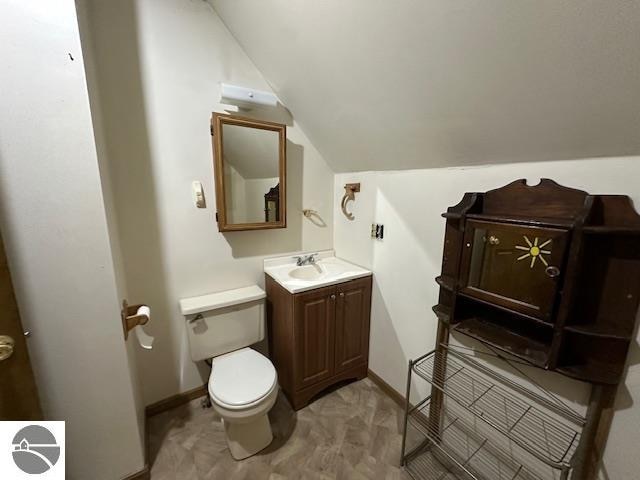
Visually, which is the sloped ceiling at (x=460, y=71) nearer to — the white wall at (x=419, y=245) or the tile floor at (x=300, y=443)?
the white wall at (x=419, y=245)

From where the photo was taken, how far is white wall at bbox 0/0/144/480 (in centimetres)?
85

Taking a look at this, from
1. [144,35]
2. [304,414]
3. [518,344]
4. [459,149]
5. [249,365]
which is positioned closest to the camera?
[518,344]

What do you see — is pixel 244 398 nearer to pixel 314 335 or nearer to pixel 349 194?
pixel 314 335

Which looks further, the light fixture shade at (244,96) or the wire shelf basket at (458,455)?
the light fixture shade at (244,96)

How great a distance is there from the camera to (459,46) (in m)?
0.86

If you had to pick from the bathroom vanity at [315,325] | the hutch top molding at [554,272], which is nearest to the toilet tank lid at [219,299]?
the bathroom vanity at [315,325]

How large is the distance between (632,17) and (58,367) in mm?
2077

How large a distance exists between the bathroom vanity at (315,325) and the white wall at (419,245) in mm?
129

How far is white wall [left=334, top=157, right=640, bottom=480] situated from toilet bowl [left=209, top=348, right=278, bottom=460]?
83 cm

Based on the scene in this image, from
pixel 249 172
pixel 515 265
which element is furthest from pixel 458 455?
pixel 249 172

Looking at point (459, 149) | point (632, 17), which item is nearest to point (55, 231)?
point (459, 149)

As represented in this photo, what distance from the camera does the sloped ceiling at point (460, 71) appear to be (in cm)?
68

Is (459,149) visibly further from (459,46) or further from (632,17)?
(632,17)

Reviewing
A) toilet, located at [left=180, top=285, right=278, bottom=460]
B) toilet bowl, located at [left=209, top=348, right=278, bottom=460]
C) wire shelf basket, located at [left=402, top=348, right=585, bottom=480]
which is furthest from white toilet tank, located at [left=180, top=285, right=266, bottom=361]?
wire shelf basket, located at [left=402, top=348, right=585, bottom=480]
